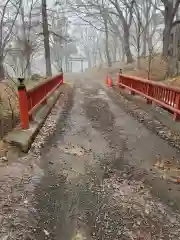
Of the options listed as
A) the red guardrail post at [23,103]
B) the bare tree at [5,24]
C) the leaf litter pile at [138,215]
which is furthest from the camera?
the bare tree at [5,24]

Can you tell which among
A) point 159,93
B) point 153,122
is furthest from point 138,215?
point 159,93

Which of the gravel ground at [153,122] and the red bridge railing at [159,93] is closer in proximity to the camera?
the gravel ground at [153,122]

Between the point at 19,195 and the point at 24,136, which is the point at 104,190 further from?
the point at 24,136

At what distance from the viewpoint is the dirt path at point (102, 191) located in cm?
302

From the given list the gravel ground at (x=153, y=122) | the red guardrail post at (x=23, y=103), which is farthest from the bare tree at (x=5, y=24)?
the red guardrail post at (x=23, y=103)

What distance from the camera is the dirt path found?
3.02m

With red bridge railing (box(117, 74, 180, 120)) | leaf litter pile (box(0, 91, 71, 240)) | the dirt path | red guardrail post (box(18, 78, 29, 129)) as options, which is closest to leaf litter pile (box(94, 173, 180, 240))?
the dirt path

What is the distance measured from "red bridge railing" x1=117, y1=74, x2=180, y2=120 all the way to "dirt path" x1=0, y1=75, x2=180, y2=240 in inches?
56.2

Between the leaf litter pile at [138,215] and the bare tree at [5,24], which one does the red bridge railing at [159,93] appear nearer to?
the leaf litter pile at [138,215]

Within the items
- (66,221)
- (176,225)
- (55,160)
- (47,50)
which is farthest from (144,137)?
(47,50)

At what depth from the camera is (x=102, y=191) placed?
3.88 meters

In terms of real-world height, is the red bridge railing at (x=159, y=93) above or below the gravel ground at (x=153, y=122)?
above

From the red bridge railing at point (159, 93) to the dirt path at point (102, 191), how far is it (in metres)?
1.43

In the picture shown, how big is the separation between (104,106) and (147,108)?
2.06 metres
